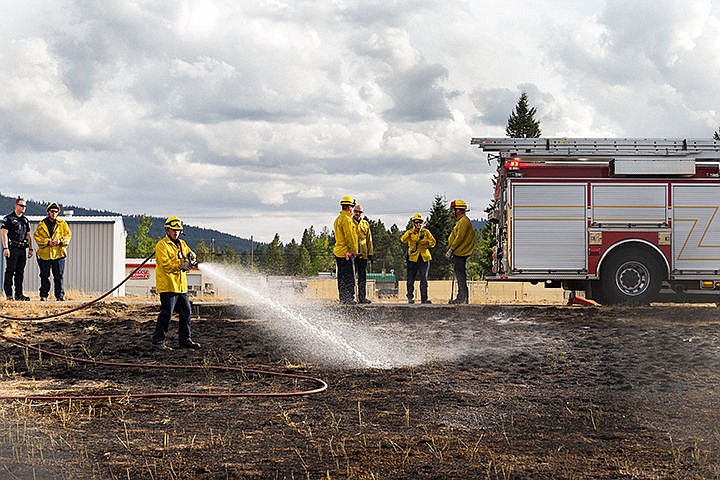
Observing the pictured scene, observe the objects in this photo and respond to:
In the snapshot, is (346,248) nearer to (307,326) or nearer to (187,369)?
(307,326)

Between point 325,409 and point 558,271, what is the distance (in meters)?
8.96

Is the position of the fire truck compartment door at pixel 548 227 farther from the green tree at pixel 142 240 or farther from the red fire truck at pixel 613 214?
the green tree at pixel 142 240

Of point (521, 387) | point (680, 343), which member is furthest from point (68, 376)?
→ point (680, 343)

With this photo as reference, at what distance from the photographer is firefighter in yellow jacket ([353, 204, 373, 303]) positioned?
647 inches

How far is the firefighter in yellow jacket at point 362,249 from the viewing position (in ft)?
53.9

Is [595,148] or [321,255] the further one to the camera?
[321,255]

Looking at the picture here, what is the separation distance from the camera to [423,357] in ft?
37.4

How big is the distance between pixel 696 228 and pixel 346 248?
6.23 metres

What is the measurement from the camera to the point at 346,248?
52.3 ft

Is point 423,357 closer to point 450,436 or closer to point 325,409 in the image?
point 325,409

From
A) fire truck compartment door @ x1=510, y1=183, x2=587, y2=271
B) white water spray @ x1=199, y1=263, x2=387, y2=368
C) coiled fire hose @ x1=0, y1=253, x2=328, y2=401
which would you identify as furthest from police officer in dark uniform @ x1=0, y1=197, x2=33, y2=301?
fire truck compartment door @ x1=510, y1=183, x2=587, y2=271

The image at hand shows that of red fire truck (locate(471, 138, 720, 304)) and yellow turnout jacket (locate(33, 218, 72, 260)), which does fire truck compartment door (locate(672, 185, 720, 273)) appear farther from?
yellow turnout jacket (locate(33, 218, 72, 260))

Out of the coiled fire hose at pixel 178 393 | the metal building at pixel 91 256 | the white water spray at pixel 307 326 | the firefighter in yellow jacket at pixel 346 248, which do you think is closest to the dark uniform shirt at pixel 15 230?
the coiled fire hose at pixel 178 393

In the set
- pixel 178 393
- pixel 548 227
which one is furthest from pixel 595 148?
pixel 178 393
